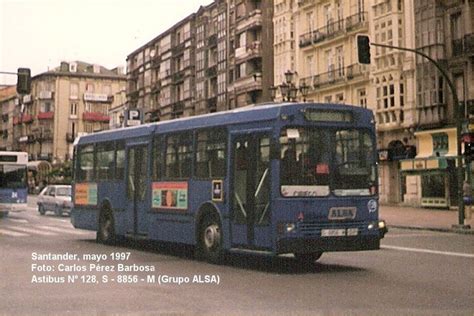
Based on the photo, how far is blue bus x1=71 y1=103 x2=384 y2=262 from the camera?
12.0 metres

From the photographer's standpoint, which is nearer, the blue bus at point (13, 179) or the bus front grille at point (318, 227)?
the bus front grille at point (318, 227)

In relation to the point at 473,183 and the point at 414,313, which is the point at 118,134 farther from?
the point at 473,183

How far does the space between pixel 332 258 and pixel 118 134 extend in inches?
231

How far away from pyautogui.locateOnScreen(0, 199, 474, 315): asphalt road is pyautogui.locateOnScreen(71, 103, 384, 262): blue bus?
57 cm

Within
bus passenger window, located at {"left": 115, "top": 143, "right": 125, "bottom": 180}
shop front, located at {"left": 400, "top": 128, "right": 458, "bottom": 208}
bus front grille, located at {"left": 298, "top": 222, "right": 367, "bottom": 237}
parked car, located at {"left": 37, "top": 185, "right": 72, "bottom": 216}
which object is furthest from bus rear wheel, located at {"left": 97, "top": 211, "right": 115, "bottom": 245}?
shop front, located at {"left": 400, "top": 128, "right": 458, "bottom": 208}

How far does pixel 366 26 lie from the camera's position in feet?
154

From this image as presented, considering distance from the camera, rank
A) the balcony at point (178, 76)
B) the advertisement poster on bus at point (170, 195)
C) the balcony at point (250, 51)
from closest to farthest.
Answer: the advertisement poster on bus at point (170, 195) → the balcony at point (250, 51) → the balcony at point (178, 76)

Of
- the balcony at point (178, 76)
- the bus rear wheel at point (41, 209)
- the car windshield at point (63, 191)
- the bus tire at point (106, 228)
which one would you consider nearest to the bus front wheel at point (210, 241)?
the bus tire at point (106, 228)

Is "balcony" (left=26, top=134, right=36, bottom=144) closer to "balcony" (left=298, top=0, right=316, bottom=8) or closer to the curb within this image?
the curb

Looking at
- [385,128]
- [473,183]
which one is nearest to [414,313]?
[473,183]

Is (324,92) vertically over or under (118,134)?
over

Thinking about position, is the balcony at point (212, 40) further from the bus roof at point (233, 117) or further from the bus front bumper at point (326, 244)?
the bus front bumper at point (326, 244)

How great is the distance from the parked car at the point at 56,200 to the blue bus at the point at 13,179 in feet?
9.73

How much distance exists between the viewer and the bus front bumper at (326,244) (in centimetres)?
1189
